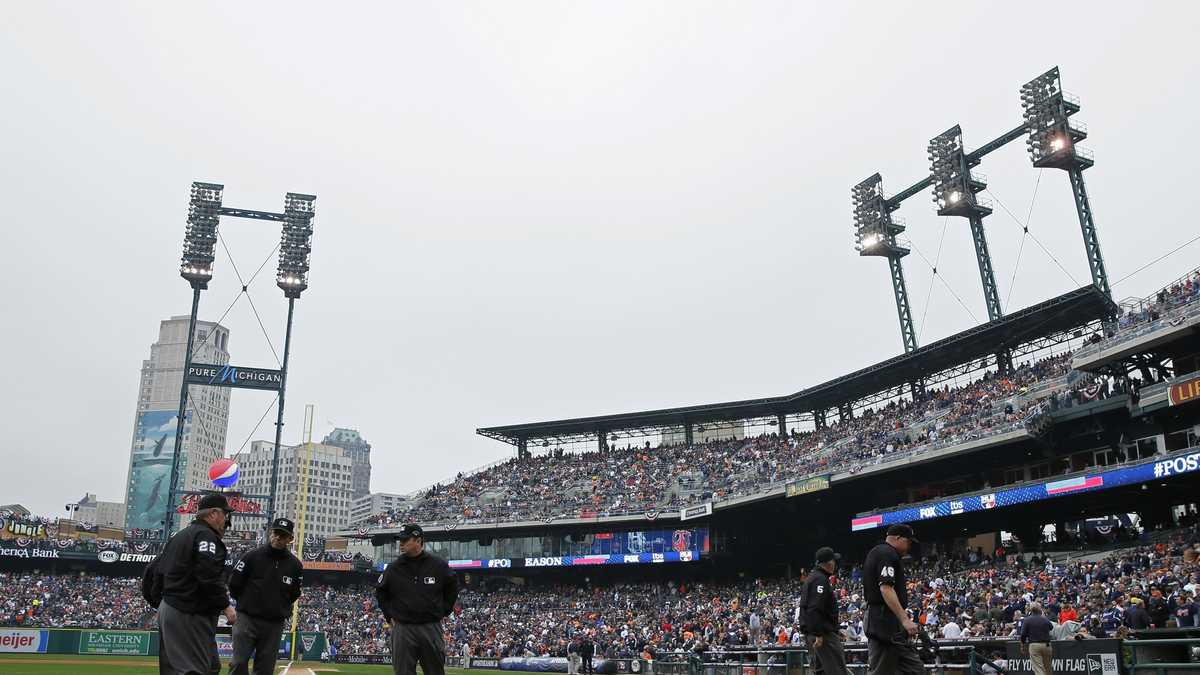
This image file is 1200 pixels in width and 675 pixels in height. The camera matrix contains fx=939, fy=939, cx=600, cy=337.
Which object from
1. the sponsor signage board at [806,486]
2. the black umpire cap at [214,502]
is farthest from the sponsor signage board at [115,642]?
the black umpire cap at [214,502]

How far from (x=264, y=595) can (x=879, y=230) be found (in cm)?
4880

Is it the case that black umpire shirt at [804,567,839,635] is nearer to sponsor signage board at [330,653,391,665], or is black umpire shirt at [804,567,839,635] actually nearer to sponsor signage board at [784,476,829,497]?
sponsor signage board at [784,476,829,497]

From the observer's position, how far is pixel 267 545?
10.6 metres

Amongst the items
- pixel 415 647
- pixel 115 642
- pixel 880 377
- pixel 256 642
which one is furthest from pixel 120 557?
pixel 415 647

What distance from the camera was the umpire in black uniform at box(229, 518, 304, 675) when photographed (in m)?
10.3

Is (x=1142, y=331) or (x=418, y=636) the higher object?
(x=1142, y=331)

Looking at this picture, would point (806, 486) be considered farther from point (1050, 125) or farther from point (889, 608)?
point (889, 608)

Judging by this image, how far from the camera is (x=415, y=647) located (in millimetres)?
9344

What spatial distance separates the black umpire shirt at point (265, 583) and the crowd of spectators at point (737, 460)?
2984cm

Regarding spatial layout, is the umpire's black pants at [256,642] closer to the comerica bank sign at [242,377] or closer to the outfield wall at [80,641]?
the outfield wall at [80,641]

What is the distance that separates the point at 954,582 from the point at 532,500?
30.5m

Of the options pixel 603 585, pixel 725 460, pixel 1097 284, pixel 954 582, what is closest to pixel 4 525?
pixel 603 585

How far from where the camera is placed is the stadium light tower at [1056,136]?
43.2m

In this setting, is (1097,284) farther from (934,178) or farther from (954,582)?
(954,582)
